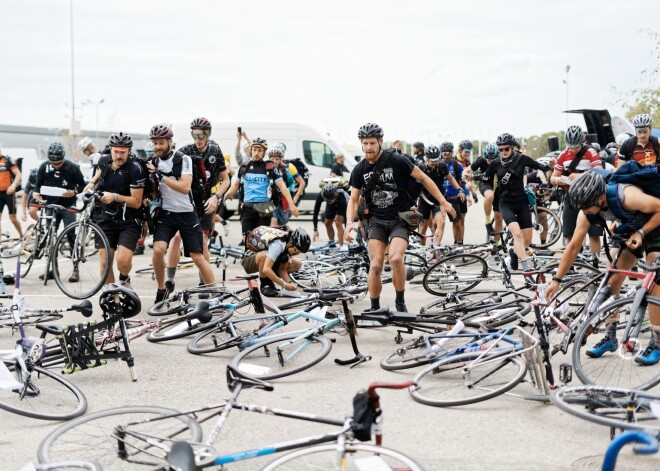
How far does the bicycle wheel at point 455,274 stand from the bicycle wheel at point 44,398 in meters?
5.21

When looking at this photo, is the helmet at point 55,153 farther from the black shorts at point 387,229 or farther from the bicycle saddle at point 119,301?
the bicycle saddle at point 119,301

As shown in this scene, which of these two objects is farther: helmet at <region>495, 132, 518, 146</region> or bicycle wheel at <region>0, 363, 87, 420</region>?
helmet at <region>495, 132, 518, 146</region>

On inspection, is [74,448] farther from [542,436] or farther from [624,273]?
[624,273]

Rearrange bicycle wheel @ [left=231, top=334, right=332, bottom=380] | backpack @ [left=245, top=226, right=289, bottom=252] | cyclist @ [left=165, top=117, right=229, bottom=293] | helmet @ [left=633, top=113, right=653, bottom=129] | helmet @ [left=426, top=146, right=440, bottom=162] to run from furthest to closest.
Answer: helmet @ [left=426, top=146, right=440, bottom=162] → helmet @ [left=633, top=113, right=653, bottom=129] → cyclist @ [left=165, top=117, right=229, bottom=293] → backpack @ [left=245, top=226, right=289, bottom=252] → bicycle wheel @ [left=231, top=334, right=332, bottom=380]

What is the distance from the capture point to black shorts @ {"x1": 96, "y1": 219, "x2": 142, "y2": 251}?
8.18m

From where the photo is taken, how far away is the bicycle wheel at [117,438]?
381 centimetres

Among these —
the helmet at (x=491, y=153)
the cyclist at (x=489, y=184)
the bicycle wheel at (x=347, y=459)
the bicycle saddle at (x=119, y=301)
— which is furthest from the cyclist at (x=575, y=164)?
the bicycle wheel at (x=347, y=459)

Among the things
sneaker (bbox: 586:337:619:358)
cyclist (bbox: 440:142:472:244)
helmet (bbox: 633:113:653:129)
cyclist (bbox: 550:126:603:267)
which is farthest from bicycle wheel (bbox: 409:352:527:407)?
cyclist (bbox: 440:142:472:244)

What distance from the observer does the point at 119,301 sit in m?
5.68

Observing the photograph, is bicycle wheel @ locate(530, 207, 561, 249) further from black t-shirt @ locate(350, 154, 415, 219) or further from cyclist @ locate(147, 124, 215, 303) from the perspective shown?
cyclist @ locate(147, 124, 215, 303)

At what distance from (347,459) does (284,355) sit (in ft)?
9.17

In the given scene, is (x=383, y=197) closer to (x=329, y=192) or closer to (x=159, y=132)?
(x=159, y=132)

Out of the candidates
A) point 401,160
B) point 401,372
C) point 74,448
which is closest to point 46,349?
point 74,448

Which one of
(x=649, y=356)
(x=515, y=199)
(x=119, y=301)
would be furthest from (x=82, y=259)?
(x=649, y=356)
